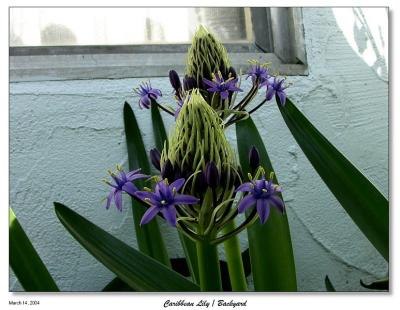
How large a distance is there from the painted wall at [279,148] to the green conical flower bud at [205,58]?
0.14m

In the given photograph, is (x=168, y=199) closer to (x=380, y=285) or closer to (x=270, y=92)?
(x=270, y=92)

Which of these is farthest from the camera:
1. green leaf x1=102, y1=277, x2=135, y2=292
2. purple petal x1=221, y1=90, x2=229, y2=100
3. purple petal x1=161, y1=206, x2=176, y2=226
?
green leaf x1=102, y1=277, x2=135, y2=292

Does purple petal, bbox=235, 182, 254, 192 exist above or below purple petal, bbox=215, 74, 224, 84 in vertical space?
below

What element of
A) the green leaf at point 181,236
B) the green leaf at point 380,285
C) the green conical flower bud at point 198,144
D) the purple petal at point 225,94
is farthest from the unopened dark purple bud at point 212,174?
the green leaf at point 380,285

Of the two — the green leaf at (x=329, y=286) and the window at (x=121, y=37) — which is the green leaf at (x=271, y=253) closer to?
the green leaf at (x=329, y=286)

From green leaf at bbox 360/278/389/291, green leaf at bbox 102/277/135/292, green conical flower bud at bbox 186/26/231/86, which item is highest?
green conical flower bud at bbox 186/26/231/86

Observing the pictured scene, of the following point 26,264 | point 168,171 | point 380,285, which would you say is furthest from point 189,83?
point 380,285

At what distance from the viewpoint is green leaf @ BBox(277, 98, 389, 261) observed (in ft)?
1.95

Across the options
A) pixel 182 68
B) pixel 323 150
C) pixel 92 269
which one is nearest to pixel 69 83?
pixel 182 68

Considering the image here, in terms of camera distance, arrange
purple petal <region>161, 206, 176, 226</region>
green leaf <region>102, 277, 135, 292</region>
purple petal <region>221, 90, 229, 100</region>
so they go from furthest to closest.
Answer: green leaf <region>102, 277, 135, 292</region>
purple petal <region>221, 90, 229, 100</region>
purple petal <region>161, 206, 176, 226</region>

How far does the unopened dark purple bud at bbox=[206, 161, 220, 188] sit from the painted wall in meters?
0.25

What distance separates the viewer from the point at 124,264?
542 mm

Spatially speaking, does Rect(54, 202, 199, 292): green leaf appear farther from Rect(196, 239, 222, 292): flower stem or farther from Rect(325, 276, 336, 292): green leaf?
Rect(325, 276, 336, 292): green leaf

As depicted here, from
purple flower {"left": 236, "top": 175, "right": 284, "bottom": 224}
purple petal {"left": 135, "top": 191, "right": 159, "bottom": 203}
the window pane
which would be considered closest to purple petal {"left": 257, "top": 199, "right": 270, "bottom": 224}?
purple flower {"left": 236, "top": 175, "right": 284, "bottom": 224}
